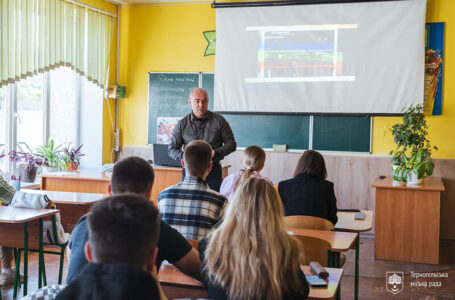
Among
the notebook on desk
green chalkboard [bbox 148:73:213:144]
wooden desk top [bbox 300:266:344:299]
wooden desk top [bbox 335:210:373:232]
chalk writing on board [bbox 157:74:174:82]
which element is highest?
chalk writing on board [bbox 157:74:174:82]

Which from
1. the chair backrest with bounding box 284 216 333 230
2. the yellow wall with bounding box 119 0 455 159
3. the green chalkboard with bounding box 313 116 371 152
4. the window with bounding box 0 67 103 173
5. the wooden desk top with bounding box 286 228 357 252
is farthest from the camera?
the yellow wall with bounding box 119 0 455 159

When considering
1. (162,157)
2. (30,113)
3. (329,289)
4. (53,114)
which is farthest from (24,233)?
(53,114)

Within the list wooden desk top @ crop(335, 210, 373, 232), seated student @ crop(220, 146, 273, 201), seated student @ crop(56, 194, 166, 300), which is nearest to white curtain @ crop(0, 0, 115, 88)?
seated student @ crop(220, 146, 273, 201)

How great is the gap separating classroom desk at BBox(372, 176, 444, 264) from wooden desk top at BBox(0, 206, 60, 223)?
3.16 metres

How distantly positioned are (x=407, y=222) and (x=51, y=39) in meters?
4.42

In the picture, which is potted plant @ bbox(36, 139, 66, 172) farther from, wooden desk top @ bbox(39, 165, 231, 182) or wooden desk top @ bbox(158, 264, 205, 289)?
wooden desk top @ bbox(158, 264, 205, 289)

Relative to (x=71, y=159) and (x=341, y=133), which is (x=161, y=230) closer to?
(x=71, y=159)

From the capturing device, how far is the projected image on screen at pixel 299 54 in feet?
20.6

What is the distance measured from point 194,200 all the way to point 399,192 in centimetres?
318

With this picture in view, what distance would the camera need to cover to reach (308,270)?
2.28m

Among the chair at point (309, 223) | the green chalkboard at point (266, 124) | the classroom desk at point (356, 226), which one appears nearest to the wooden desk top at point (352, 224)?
the classroom desk at point (356, 226)

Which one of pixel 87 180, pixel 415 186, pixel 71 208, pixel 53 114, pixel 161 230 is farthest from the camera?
pixel 53 114

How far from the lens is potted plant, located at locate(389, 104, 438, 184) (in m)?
5.13

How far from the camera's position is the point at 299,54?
641 cm
